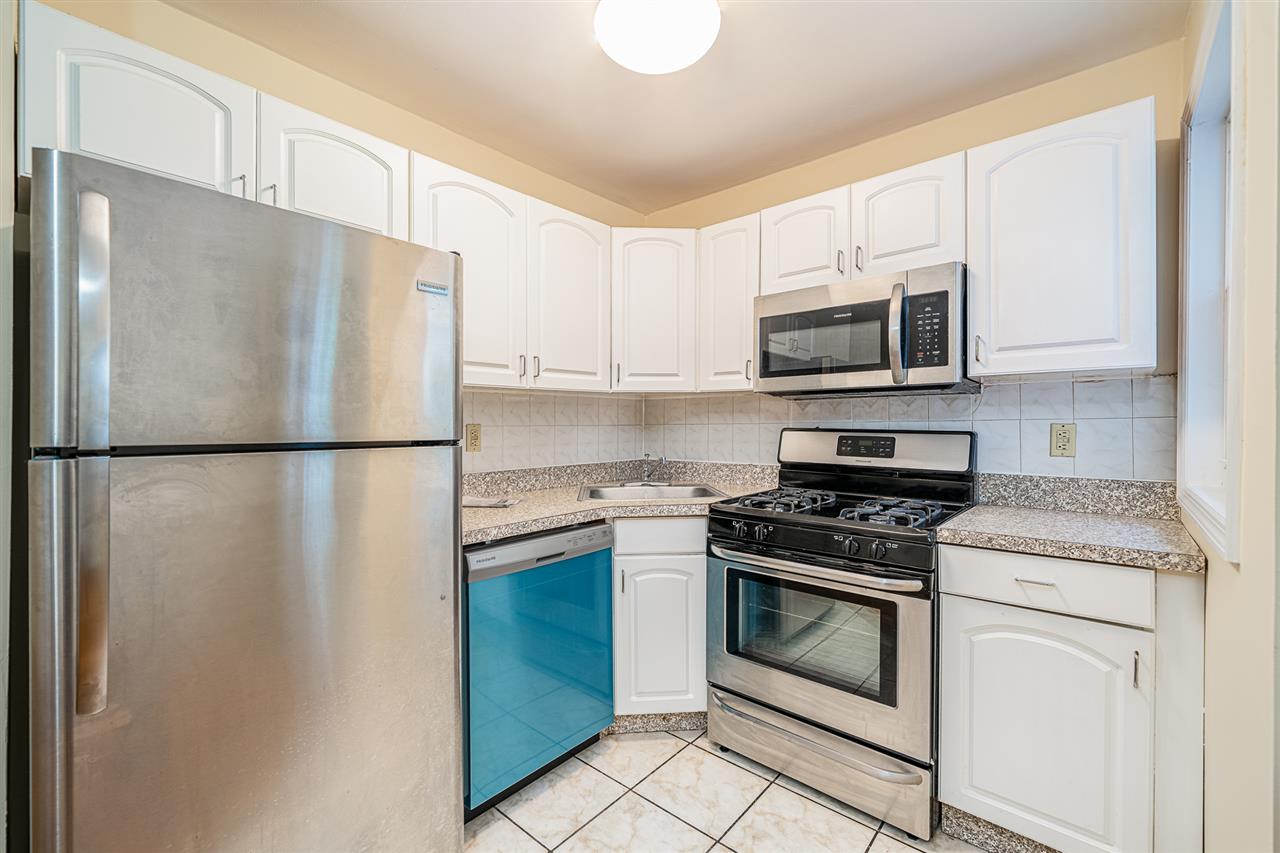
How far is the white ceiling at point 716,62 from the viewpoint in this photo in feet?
5.13

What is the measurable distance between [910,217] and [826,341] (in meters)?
0.49

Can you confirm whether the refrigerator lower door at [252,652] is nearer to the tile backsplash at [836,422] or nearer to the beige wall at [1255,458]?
the tile backsplash at [836,422]

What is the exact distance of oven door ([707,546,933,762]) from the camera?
1580 mm

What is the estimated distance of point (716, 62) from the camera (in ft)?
5.85

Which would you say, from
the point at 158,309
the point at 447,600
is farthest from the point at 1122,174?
the point at 158,309

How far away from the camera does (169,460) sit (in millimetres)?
971

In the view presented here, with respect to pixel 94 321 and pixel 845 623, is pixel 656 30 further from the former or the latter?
pixel 845 623

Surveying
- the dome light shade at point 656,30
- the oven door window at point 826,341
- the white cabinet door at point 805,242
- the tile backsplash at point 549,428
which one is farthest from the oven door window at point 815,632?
the dome light shade at point 656,30

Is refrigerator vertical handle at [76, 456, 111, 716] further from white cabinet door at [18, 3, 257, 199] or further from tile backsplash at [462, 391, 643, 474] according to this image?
tile backsplash at [462, 391, 643, 474]

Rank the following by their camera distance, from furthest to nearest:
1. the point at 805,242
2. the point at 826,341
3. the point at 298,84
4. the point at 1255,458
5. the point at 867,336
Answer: the point at 805,242 < the point at 826,341 < the point at 867,336 < the point at 298,84 < the point at 1255,458

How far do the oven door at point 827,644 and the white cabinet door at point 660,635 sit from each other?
0.20 feet

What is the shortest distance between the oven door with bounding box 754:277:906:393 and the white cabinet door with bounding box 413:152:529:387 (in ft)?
3.11

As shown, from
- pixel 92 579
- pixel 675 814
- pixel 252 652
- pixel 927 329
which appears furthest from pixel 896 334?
pixel 92 579

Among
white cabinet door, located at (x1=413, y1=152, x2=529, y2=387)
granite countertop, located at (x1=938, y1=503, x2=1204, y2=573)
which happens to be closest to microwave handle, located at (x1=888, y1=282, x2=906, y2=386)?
granite countertop, located at (x1=938, y1=503, x2=1204, y2=573)
